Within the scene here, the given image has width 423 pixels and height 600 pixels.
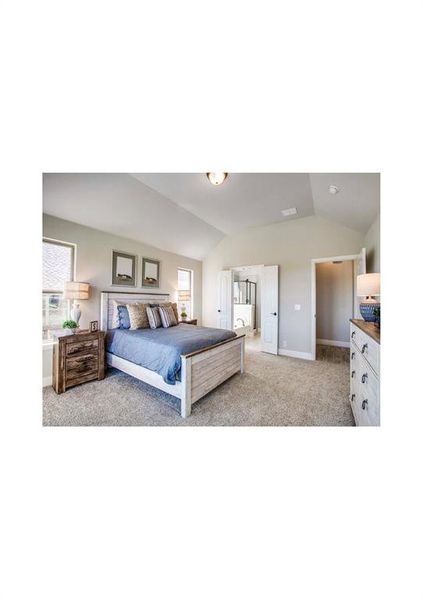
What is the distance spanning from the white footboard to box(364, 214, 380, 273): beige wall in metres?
1.56

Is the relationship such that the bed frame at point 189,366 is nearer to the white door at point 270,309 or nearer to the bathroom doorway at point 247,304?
the white door at point 270,309

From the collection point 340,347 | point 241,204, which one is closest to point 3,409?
point 241,204

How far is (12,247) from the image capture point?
109 centimetres

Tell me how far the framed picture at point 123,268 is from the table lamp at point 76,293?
288 millimetres

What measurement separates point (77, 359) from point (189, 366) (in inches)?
44.6

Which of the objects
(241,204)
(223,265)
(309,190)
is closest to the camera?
(309,190)

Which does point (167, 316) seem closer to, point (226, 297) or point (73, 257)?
point (73, 257)

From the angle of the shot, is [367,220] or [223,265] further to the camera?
[223,265]

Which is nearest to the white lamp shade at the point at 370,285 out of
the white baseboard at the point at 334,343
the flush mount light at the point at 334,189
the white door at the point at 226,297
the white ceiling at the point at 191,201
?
the white ceiling at the point at 191,201

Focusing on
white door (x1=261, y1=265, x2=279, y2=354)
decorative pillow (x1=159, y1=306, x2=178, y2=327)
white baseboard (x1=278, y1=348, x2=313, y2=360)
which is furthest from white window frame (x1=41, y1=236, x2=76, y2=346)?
white baseboard (x1=278, y1=348, x2=313, y2=360)

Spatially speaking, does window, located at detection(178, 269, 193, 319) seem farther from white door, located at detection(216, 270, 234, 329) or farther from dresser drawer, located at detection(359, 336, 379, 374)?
dresser drawer, located at detection(359, 336, 379, 374)

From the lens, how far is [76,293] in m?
1.65
